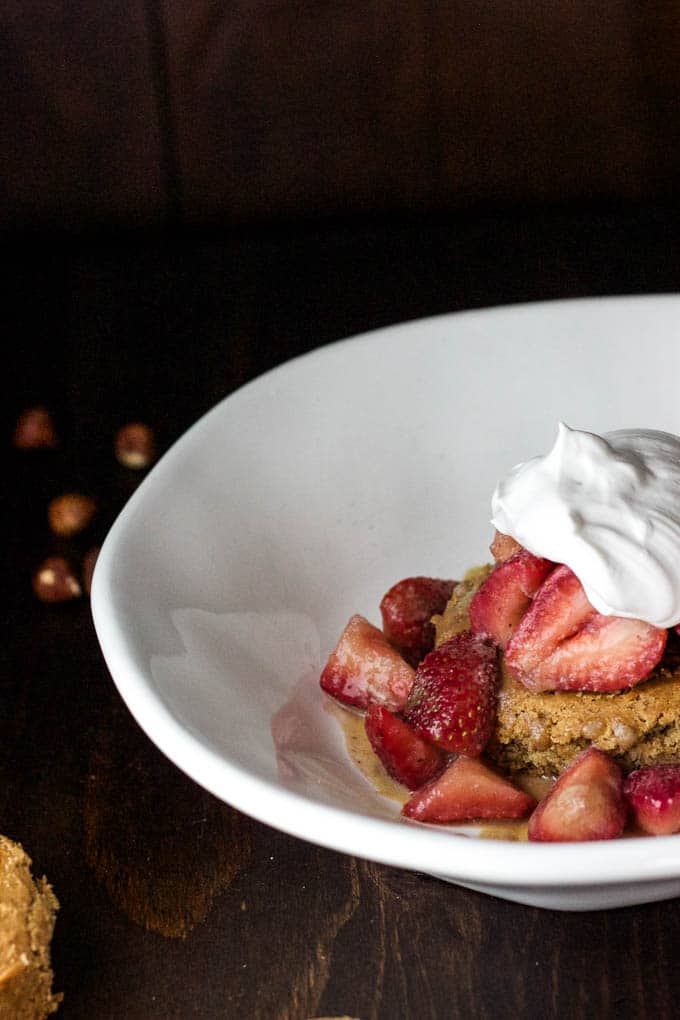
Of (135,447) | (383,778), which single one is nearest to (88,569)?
(135,447)

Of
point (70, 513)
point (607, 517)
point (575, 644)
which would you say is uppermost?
point (607, 517)

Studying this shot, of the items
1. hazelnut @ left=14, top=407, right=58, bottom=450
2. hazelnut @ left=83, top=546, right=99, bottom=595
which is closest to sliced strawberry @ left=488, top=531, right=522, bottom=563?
hazelnut @ left=83, top=546, right=99, bottom=595

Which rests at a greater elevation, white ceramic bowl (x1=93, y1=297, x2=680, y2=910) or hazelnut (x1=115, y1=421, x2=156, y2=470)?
white ceramic bowl (x1=93, y1=297, x2=680, y2=910)

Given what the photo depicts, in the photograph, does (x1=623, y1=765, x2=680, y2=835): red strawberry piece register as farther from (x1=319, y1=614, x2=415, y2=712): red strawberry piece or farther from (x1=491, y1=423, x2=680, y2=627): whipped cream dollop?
(x1=319, y1=614, x2=415, y2=712): red strawberry piece

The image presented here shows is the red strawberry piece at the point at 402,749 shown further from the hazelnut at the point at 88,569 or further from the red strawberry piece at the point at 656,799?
the hazelnut at the point at 88,569

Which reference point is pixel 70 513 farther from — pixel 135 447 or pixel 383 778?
pixel 383 778

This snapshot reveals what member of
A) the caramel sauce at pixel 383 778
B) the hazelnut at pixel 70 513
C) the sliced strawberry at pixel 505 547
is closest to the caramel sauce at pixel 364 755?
Answer: the caramel sauce at pixel 383 778

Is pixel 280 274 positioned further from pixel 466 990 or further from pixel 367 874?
pixel 466 990

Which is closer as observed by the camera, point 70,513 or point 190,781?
point 190,781

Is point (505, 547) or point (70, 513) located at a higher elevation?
point (505, 547)
